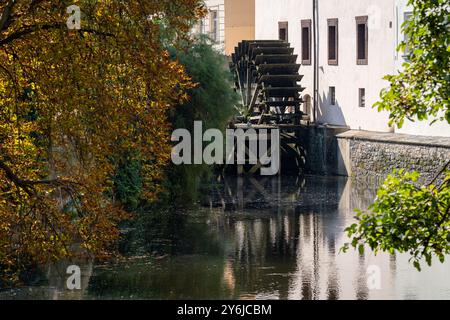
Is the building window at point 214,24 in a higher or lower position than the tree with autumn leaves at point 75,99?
higher

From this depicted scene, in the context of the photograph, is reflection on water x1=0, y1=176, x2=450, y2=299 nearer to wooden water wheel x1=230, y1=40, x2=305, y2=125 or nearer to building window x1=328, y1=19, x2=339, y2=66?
wooden water wheel x1=230, y1=40, x2=305, y2=125

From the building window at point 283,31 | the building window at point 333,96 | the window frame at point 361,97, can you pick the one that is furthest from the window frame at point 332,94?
the building window at point 283,31

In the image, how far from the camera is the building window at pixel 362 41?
3020cm

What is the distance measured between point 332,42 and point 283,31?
3.98m

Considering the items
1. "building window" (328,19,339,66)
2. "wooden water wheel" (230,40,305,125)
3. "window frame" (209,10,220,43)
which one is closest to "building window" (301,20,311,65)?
"wooden water wheel" (230,40,305,125)

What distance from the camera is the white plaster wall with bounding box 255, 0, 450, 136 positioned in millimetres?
28297

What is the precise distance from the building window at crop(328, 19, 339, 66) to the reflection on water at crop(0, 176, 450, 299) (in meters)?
6.29

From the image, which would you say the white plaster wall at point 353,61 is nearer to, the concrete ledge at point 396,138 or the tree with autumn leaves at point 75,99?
the concrete ledge at point 396,138

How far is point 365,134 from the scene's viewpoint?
28.9 m

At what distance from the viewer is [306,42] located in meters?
34.5

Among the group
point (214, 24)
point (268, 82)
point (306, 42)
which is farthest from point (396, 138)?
point (214, 24)

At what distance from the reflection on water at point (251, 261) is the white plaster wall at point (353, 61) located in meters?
3.15

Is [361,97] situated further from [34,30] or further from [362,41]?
[34,30]

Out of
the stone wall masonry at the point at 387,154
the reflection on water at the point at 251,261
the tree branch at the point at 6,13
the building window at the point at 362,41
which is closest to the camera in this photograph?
the tree branch at the point at 6,13
